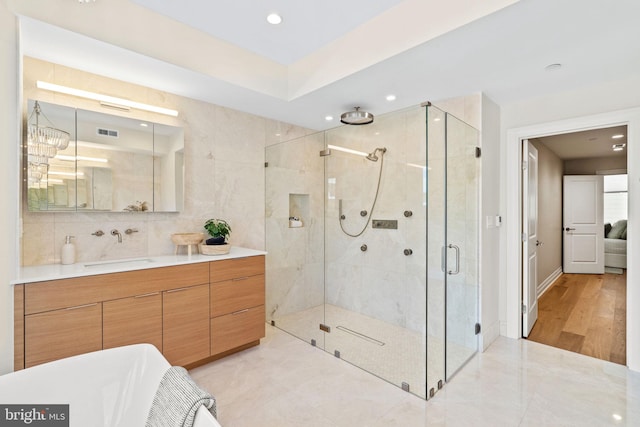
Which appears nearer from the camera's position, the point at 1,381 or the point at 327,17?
the point at 1,381

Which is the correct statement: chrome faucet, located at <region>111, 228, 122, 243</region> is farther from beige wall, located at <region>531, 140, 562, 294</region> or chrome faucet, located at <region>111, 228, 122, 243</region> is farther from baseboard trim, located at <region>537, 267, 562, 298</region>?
baseboard trim, located at <region>537, 267, 562, 298</region>

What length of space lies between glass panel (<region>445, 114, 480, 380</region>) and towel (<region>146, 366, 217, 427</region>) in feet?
6.38

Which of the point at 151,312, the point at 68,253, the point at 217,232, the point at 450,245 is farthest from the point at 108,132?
the point at 450,245

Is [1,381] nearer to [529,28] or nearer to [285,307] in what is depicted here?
[285,307]

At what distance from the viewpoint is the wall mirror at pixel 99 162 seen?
2145 mm

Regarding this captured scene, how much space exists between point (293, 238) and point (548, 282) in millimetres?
4587

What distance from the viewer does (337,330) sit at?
307cm

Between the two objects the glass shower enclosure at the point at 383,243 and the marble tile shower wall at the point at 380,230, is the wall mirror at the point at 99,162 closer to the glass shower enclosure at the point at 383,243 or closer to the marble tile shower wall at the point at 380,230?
the glass shower enclosure at the point at 383,243

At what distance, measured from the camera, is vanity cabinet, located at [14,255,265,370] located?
1795 millimetres

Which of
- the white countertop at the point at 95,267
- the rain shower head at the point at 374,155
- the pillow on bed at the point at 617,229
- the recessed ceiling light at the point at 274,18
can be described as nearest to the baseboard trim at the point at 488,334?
the rain shower head at the point at 374,155

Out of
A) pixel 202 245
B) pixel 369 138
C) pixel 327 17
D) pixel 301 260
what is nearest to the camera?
pixel 327 17

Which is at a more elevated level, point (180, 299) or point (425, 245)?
point (425, 245)

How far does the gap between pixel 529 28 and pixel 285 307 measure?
327 cm

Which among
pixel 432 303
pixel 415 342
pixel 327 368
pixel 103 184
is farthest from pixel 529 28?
pixel 103 184
